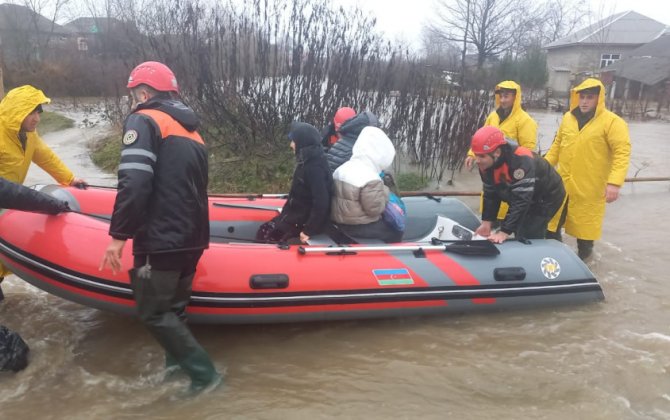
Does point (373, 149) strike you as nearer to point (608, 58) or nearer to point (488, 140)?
point (488, 140)

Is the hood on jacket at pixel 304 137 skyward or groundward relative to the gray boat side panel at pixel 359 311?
skyward

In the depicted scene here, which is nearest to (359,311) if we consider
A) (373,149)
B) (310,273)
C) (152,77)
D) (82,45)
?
(310,273)

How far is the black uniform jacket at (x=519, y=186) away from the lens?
3.72 meters

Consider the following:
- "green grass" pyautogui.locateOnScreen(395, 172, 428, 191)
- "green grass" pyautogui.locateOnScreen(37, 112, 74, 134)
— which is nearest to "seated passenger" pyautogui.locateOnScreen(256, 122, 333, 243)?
"green grass" pyautogui.locateOnScreen(395, 172, 428, 191)

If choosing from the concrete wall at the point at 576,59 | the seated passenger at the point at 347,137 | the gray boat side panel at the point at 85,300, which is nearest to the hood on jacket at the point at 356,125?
the seated passenger at the point at 347,137

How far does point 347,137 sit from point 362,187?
1.96 ft

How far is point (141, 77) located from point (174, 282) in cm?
102

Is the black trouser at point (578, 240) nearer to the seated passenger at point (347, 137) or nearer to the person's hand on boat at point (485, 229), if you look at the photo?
the person's hand on boat at point (485, 229)

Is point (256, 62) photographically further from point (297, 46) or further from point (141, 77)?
point (141, 77)

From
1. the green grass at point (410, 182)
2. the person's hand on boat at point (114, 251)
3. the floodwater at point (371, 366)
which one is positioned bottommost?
the floodwater at point (371, 366)

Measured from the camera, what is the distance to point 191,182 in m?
2.49

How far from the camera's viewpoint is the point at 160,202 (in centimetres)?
243

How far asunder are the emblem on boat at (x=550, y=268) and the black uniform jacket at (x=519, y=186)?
0.33 meters

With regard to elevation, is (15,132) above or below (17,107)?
below
